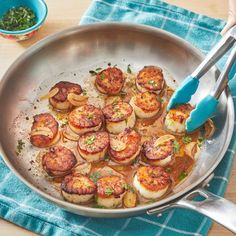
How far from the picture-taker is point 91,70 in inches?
84.1

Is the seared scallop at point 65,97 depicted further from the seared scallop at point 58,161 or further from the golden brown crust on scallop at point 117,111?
the seared scallop at point 58,161

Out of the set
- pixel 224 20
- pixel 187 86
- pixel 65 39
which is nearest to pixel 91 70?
pixel 65 39

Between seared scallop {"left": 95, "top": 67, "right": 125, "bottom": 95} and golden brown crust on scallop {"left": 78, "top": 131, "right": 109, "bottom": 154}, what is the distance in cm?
25

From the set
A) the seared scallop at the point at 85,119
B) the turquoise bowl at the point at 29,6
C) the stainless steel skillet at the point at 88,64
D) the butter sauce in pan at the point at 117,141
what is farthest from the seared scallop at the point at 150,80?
the turquoise bowl at the point at 29,6

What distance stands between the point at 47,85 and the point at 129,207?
696 mm

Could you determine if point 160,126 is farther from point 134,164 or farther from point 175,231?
point 175,231

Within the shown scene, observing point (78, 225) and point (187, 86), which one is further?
point (187, 86)

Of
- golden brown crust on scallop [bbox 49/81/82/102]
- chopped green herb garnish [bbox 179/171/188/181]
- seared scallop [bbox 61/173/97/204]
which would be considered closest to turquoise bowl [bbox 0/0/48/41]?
golden brown crust on scallop [bbox 49/81/82/102]

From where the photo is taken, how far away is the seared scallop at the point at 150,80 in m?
1.99

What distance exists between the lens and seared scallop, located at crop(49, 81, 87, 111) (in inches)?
76.6

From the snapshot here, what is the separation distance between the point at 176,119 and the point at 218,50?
296 mm

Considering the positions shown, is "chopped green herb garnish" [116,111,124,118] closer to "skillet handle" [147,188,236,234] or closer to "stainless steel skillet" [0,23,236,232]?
"stainless steel skillet" [0,23,236,232]

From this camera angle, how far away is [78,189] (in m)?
1.61

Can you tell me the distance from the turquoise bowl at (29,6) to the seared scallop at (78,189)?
0.87 meters
